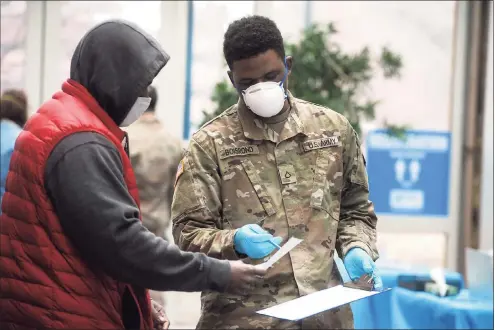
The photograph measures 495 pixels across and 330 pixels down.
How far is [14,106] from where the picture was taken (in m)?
4.39

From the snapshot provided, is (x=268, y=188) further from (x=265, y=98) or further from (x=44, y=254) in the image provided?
(x=44, y=254)

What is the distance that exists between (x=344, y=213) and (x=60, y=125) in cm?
99

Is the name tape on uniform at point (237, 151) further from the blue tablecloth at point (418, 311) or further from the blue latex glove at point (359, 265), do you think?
the blue tablecloth at point (418, 311)

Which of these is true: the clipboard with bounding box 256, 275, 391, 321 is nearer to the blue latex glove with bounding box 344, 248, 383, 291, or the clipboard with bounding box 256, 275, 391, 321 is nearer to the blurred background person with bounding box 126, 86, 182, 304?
the blue latex glove with bounding box 344, 248, 383, 291

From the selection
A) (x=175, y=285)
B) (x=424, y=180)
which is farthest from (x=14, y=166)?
(x=424, y=180)

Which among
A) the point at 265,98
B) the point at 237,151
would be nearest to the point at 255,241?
the point at 237,151

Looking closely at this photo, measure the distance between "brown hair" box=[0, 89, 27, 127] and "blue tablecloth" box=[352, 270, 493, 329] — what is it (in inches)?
80.0

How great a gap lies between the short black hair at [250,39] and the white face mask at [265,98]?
0.09 metres

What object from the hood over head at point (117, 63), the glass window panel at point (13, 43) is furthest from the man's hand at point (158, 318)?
the glass window panel at point (13, 43)

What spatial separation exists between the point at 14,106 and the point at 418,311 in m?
2.32

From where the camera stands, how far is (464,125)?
624 cm

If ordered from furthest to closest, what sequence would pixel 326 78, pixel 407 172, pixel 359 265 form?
pixel 407 172 < pixel 326 78 < pixel 359 265

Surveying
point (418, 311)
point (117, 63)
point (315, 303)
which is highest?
point (117, 63)

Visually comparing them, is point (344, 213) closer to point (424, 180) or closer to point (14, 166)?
point (14, 166)
